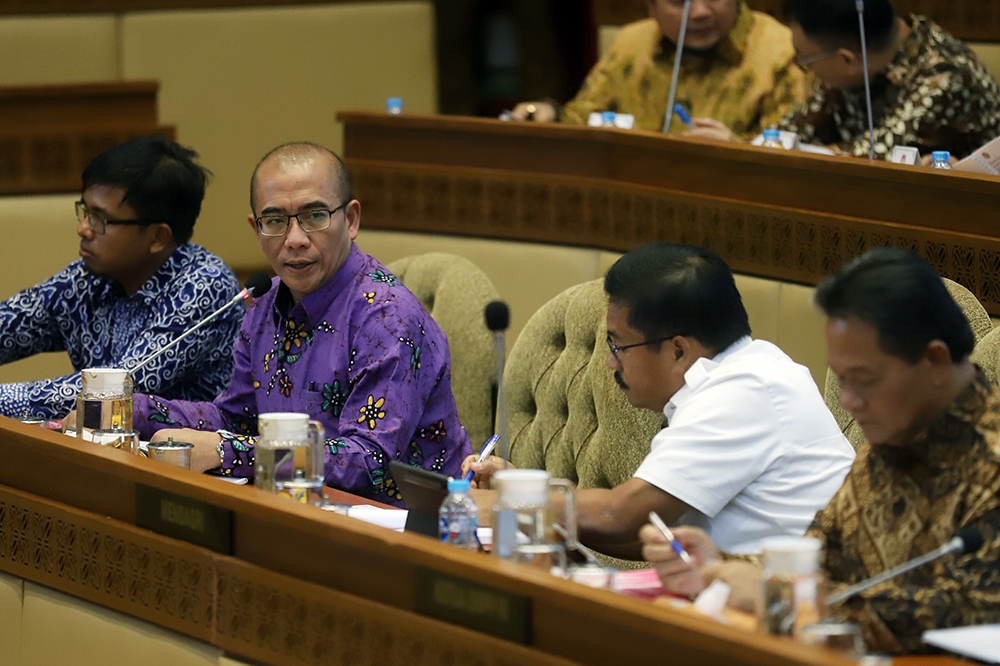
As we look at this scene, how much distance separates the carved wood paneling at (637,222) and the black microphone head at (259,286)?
4.08 ft

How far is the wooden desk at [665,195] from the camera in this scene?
2857 mm

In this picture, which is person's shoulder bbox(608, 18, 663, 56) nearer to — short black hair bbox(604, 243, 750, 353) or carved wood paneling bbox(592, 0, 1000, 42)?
carved wood paneling bbox(592, 0, 1000, 42)

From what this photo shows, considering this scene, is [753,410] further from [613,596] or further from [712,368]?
[613,596]

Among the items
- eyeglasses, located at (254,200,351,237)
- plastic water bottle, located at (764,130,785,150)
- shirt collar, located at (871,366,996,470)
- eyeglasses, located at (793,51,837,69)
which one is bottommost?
shirt collar, located at (871,366,996,470)

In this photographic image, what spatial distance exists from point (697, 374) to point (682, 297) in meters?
0.13

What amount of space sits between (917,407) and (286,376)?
129cm

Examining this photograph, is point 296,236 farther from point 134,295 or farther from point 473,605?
point 473,605

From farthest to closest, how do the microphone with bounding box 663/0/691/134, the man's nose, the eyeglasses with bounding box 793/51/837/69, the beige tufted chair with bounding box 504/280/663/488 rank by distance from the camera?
1. the microphone with bounding box 663/0/691/134
2. the eyeglasses with bounding box 793/51/837/69
3. the beige tufted chair with bounding box 504/280/663/488
4. the man's nose

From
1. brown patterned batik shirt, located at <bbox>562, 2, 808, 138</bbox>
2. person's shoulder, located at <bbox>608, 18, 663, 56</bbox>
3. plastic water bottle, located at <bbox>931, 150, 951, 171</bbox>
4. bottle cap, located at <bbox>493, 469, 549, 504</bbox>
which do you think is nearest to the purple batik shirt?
bottle cap, located at <bbox>493, 469, 549, 504</bbox>

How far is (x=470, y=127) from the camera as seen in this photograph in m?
4.00

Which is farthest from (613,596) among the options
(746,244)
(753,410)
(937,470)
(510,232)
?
(510,232)

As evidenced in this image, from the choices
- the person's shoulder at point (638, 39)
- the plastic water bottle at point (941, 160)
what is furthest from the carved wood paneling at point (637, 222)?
the person's shoulder at point (638, 39)

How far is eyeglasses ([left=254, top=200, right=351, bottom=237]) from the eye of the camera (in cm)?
256

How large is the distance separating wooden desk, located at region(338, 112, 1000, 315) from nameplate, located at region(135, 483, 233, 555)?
63.5 inches
